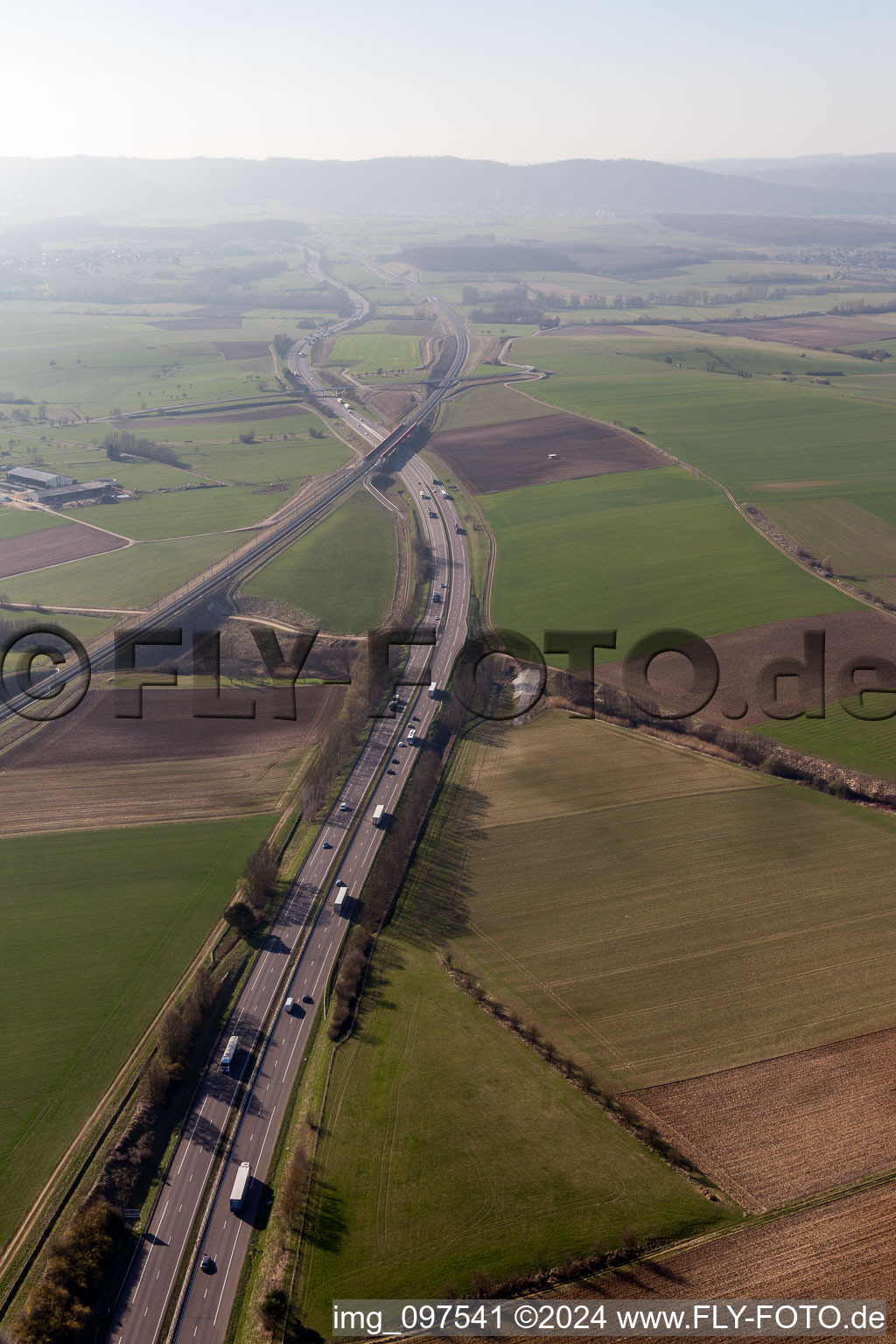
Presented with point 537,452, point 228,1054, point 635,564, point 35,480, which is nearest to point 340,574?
point 635,564

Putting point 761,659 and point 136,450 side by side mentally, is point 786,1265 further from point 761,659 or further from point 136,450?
point 136,450

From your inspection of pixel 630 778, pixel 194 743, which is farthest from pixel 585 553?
pixel 194 743

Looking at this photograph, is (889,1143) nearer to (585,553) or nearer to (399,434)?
(585,553)

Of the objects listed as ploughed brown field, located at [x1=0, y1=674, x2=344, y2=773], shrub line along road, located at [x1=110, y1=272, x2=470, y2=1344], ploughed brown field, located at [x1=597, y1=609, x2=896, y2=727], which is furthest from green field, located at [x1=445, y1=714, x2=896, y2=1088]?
ploughed brown field, located at [x1=0, y1=674, x2=344, y2=773]

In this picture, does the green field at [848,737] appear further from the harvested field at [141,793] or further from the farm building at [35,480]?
the farm building at [35,480]

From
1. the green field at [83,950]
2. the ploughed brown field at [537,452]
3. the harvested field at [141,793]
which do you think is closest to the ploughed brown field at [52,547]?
the harvested field at [141,793]

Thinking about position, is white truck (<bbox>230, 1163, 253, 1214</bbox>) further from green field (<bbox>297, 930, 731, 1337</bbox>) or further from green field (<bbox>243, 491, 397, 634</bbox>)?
green field (<bbox>243, 491, 397, 634</bbox>)
